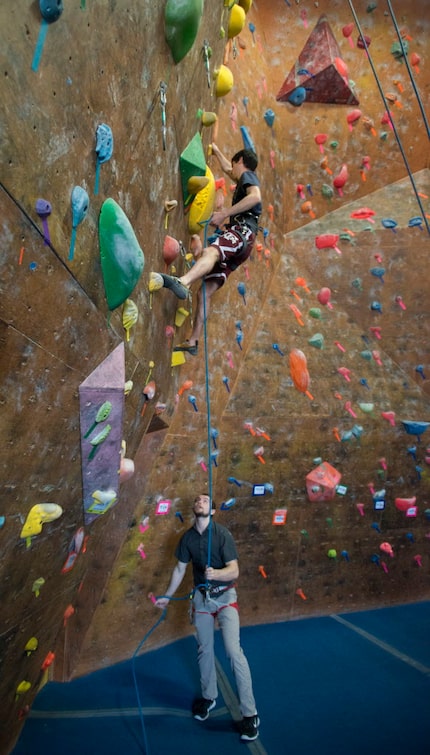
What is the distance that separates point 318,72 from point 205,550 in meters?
3.54

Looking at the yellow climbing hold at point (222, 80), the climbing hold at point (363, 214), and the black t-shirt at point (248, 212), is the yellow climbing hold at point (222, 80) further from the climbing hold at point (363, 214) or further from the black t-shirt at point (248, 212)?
the climbing hold at point (363, 214)

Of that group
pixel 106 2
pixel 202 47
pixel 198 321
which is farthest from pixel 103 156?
pixel 198 321

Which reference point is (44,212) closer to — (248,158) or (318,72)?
(248,158)

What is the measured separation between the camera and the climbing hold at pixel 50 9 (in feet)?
3.24

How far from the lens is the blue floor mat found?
247 centimetres

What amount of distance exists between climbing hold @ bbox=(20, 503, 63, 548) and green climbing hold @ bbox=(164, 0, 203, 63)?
141 cm

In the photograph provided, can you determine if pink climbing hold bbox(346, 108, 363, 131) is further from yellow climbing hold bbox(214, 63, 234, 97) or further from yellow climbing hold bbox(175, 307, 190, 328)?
yellow climbing hold bbox(175, 307, 190, 328)

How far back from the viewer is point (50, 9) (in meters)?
1.00

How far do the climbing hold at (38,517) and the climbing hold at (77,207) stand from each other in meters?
0.73

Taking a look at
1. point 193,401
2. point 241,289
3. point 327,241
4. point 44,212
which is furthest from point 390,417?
point 44,212

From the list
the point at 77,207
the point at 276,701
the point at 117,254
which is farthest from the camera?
the point at 276,701

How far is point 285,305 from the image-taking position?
4.10 m

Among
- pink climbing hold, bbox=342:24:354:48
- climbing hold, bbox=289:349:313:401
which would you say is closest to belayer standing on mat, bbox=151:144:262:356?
climbing hold, bbox=289:349:313:401

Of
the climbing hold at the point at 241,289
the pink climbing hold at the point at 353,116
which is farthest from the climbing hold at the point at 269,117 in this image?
the climbing hold at the point at 241,289
